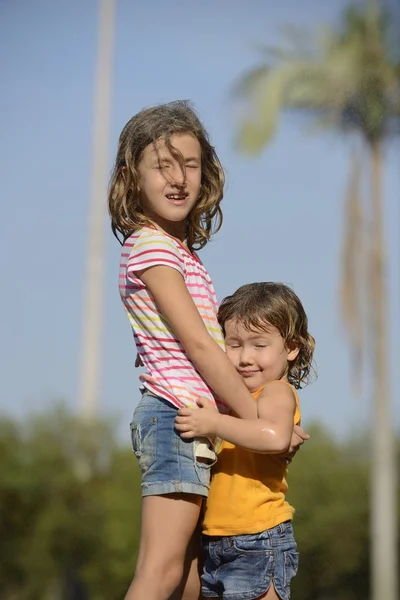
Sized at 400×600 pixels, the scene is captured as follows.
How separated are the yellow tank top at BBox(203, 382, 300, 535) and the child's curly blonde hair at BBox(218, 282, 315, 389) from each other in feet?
0.61

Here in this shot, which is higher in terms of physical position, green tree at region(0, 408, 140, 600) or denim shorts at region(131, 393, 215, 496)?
denim shorts at region(131, 393, 215, 496)

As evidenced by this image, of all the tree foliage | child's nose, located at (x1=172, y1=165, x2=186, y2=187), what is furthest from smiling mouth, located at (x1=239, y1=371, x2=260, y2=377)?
the tree foliage

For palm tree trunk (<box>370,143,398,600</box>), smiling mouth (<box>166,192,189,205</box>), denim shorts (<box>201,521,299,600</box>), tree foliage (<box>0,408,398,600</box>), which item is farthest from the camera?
palm tree trunk (<box>370,143,398,600</box>)

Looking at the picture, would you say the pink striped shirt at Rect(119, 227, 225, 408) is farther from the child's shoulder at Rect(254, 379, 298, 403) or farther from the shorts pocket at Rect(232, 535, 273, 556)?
the shorts pocket at Rect(232, 535, 273, 556)

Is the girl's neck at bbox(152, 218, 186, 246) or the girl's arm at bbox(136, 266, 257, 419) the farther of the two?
the girl's neck at bbox(152, 218, 186, 246)

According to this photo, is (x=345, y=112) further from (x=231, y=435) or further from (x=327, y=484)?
(x=231, y=435)

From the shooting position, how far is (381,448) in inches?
697

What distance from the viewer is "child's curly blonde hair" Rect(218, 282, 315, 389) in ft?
12.5

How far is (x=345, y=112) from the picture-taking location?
20.3 m

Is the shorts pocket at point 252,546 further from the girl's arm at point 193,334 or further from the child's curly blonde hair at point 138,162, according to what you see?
the child's curly blonde hair at point 138,162

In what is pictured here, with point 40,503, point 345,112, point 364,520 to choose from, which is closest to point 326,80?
point 345,112

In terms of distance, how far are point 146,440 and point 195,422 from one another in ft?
0.59

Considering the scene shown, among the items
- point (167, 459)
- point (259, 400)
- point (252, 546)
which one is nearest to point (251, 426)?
point (259, 400)

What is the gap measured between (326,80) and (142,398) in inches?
694
